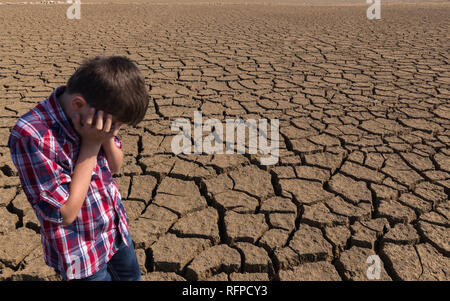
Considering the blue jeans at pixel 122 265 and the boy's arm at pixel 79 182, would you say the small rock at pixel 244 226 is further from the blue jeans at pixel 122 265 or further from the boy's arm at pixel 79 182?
the boy's arm at pixel 79 182

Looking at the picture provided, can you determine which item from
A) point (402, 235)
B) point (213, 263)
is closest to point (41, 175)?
point (213, 263)

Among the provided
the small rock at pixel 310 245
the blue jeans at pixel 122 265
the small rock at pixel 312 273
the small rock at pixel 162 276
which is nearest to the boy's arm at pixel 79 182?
the blue jeans at pixel 122 265

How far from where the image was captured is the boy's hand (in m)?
0.93

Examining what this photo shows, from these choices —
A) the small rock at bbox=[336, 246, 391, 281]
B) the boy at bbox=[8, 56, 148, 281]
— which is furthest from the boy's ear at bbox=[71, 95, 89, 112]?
the small rock at bbox=[336, 246, 391, 281]

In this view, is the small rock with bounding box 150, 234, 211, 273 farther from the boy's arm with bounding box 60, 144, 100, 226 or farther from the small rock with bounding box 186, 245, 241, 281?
the boy's arm with bounding box 60, 144, 100, 226

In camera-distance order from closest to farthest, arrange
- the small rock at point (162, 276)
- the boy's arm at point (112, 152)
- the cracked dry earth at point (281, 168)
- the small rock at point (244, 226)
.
→ 1. the boy's arm at point (112, 152)
2. the small rock at point (162, 276)
3. the cracked dry earth at point (281, 168)
4. the small rock at point (244, 226)

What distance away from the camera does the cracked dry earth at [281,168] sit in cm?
183

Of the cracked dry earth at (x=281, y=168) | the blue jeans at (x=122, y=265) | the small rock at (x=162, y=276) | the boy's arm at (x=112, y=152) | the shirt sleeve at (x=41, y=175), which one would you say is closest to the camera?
the shirt sleeve at (x=41, y=175)

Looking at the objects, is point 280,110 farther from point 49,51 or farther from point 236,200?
point 49,51

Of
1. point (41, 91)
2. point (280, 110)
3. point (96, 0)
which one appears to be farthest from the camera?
point (96, 0)

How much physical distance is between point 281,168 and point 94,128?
5.99 feet
